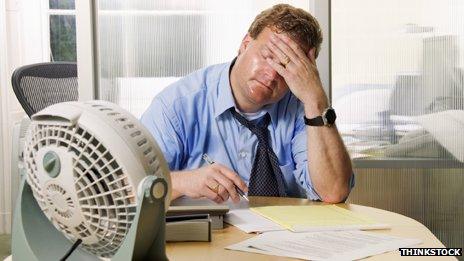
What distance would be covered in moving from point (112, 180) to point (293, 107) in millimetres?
1231

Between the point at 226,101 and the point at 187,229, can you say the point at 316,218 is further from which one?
the point at 226,101

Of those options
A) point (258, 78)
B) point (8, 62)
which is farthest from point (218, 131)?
point (8, 62)

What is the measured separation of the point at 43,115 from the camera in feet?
2.43

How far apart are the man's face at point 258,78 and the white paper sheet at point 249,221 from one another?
1.54 feet

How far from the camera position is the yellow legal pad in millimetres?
1192

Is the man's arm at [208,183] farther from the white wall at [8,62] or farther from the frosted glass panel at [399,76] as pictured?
the white wall at [8,62]

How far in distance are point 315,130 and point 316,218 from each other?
46 cm

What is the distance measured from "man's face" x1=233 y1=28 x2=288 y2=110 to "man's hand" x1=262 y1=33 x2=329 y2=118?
2cm

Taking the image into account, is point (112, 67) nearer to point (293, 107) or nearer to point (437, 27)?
point (293, 107)

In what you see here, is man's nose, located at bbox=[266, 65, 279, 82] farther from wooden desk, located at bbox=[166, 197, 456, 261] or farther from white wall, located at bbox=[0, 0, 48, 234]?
white wall, located at bbox=[0, 0, 48, 234]

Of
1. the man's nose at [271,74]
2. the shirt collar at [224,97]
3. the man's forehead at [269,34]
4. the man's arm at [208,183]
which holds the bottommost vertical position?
the man's arm at [208,183]

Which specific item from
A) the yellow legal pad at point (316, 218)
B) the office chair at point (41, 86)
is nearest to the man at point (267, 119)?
the yellow legal pad at point (316, 218)

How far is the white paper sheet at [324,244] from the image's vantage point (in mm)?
999

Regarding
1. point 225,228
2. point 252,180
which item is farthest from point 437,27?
point 225,228
